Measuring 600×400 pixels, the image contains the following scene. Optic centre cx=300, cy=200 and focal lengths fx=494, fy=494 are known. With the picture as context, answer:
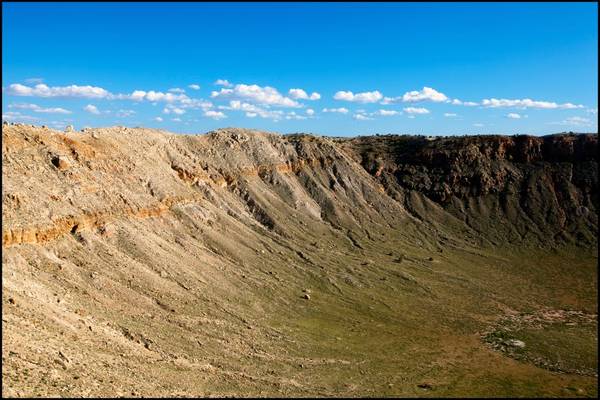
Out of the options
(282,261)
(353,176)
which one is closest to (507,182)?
(353,176)

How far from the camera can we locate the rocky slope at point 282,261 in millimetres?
43781

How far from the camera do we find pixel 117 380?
118 feet

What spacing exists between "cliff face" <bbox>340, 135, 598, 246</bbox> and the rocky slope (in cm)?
44

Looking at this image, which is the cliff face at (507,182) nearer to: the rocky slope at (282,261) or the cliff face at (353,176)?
the cliff face at (353,176)

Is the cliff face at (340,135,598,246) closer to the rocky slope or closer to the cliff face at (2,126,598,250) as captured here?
the cliff face at (2,126,598,250)

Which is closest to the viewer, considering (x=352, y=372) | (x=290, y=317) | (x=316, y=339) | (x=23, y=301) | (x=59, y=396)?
(x=59, y=396)

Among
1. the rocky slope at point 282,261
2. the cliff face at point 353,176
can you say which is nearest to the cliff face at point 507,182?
the cliff face at point 353,176

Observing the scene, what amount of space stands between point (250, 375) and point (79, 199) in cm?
3132

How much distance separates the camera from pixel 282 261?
80.4 metres

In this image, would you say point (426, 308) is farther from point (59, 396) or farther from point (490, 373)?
point (59, 396)

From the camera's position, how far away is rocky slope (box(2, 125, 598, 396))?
43781 millimetres

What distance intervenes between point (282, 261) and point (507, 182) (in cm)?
7364

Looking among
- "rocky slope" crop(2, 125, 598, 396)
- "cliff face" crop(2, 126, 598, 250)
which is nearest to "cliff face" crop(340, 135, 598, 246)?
"cliff face" crop(2, 126, 598, 250)

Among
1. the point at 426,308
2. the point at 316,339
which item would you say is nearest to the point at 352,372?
the point at 316,339
